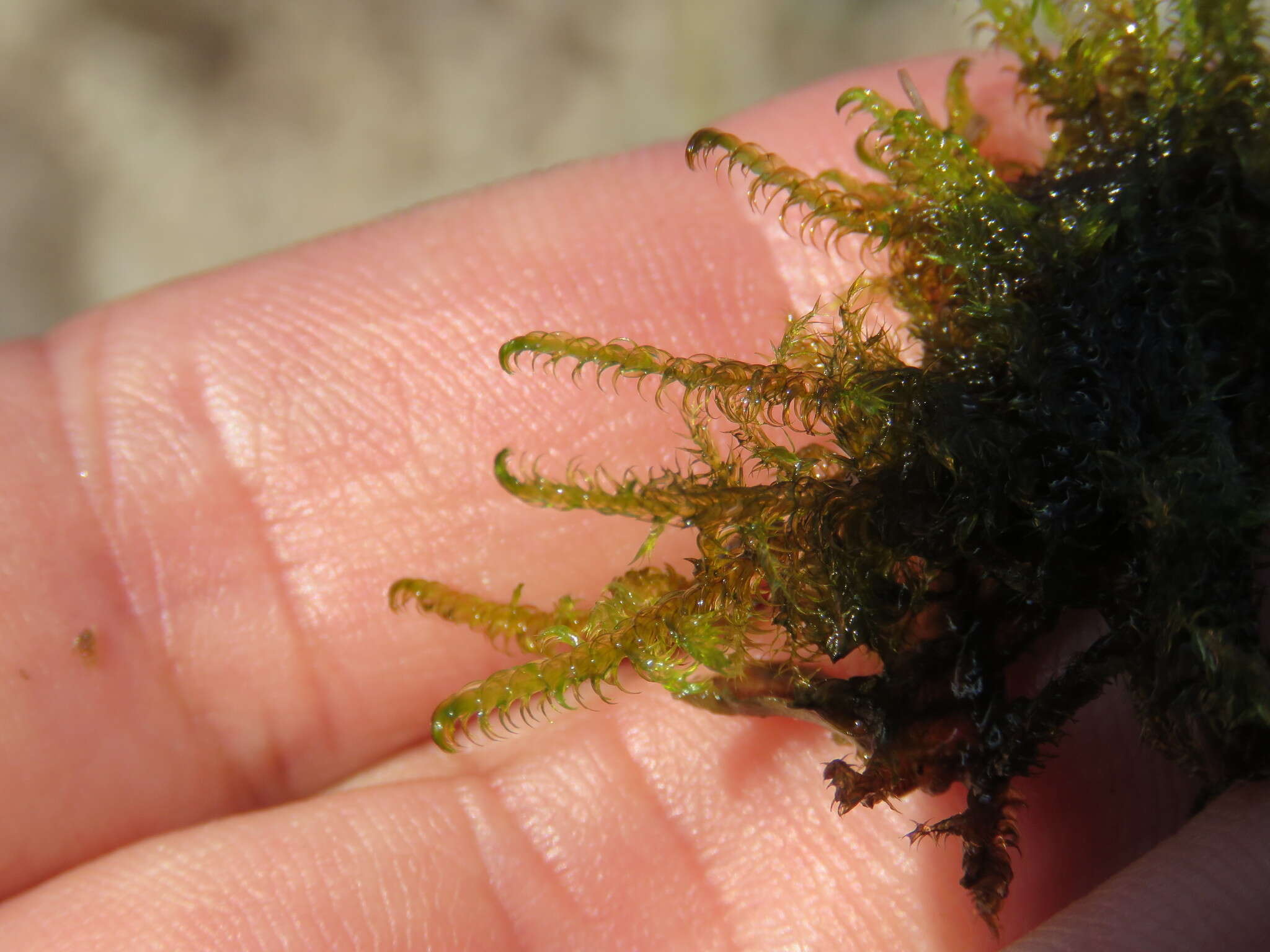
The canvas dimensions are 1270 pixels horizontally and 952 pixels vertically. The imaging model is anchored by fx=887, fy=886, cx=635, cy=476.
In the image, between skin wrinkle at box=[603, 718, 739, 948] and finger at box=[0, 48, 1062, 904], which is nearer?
skin wrinkle at box=[603, 718, 739, 948]

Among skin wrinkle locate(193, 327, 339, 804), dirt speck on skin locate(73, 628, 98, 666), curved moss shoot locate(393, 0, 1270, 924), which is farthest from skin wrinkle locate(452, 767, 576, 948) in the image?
dirt speck on skin locate(73, 628, 98, 666)

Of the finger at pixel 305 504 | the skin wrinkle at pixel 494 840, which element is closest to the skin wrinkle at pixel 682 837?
the skin wrinkle at pixel 494 840

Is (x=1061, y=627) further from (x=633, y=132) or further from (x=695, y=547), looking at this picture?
(x=633, y=132)

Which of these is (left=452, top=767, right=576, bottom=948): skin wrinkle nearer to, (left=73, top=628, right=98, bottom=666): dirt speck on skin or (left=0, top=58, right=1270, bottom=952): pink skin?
(left=0, top=58, right=1270, bottom=952): pink skin

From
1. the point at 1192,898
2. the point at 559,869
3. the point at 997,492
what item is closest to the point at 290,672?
the point at 559,869

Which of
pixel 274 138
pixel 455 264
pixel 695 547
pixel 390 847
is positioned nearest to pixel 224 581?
pixel 390 847

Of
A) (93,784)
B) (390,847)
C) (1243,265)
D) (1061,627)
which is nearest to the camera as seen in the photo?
(1243,265)

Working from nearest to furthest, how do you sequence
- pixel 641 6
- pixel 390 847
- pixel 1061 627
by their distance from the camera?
pixel 1061 627 < pixel 390 847 < pixel 641 6
